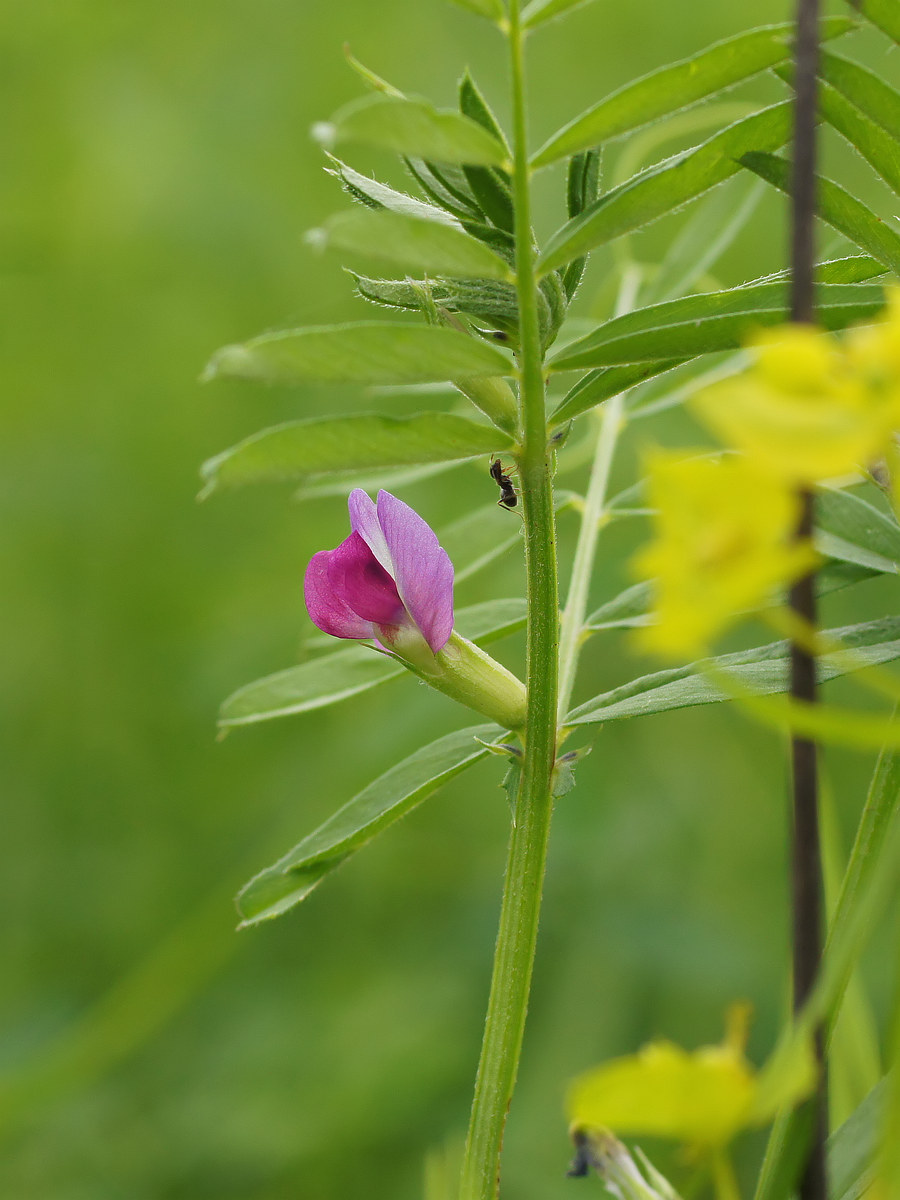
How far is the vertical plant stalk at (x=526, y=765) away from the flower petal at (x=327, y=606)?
0.21ft

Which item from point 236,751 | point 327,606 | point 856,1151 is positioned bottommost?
point 236,751

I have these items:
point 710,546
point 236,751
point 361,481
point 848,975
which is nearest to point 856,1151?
point 848,975

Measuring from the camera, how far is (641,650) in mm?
156

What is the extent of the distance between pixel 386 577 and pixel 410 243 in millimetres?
107

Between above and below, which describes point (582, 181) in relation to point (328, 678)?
above

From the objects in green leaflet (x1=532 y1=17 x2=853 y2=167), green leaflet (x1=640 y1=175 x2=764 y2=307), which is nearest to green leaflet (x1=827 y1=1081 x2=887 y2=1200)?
green leaflet (x1=532 y1=17 x2=853 y2=167)

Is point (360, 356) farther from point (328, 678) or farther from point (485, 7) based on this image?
point (328, 678)

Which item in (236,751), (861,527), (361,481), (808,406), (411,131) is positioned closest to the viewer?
(808,406)

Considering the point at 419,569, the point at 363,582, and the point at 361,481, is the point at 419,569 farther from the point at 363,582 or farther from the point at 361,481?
the point at 361,481

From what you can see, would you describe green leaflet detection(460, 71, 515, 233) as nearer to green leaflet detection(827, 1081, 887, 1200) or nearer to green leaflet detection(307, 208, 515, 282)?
green leaflet detection(307, 208, 515, 282)

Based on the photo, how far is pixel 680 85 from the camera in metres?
0.28

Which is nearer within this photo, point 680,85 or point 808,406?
point 808,406

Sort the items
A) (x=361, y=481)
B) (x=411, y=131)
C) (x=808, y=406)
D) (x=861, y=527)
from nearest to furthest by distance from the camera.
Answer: (x=808, y=406) → (x=411, y=131) → (x=861, y=527) → (x=361, y=481)

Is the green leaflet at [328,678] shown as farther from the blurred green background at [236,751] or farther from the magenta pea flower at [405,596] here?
the blurred green background at [236,751]
